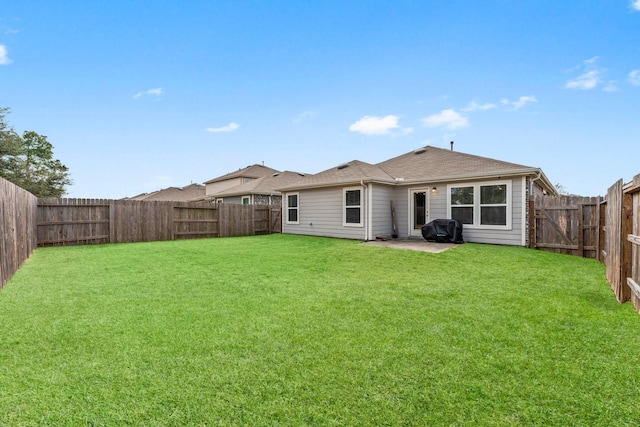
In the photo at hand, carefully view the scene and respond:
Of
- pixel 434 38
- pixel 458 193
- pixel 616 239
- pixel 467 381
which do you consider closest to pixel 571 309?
pixel 616 239

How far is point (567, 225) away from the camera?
838 cm

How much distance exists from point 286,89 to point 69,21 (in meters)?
7.67

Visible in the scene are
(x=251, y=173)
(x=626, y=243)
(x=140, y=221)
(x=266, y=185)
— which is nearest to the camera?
(x=626, y=243)

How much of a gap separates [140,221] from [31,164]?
69.6 ft

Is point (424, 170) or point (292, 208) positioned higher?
point (424, 170)

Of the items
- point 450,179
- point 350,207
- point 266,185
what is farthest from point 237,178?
point 450,179

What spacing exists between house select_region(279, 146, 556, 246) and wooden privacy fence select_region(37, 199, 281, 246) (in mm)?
2181

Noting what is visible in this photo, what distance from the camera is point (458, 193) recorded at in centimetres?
1015

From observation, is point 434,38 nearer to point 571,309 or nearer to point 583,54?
point 583,54

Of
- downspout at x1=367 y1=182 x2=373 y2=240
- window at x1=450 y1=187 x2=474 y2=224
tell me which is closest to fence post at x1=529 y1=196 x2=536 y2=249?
window at x1=450 y1=187 x2=474 y2=224

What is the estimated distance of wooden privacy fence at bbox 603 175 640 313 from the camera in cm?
362

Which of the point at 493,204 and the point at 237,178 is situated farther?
the point at 237,178

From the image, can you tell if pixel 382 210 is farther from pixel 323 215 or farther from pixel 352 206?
pixel 323 215

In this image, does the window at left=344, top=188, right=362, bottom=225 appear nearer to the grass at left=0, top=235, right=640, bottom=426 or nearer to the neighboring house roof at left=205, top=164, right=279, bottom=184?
the grass at left=0, top=235, right=640, bottom=426
